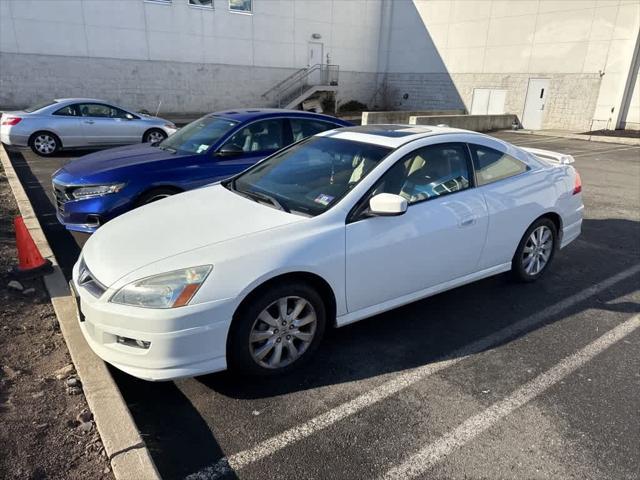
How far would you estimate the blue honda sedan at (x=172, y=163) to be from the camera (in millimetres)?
5172

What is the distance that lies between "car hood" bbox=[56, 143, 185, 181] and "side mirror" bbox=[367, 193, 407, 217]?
3318mm

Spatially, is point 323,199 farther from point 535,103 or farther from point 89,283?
point 535,103

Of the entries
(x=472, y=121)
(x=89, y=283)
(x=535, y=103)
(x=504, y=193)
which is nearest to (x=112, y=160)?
(x=89, y=283)

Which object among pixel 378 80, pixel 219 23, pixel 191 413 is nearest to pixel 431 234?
pixel 191 413

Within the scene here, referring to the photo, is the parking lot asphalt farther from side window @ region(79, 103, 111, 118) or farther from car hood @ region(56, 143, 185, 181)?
side window @ region(79, 103, 111, 118)

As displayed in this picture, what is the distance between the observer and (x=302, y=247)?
305cm

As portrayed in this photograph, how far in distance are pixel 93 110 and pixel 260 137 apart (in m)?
7.97

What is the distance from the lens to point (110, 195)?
514 cm

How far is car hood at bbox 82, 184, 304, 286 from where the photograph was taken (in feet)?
9.68

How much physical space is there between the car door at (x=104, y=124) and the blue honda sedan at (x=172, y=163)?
21.3 ft

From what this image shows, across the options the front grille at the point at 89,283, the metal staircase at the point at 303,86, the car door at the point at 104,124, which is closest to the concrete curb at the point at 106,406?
the front grille at the point at 89,283

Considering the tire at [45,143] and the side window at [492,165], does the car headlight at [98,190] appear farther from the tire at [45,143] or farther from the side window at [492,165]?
the tire at [45,143]

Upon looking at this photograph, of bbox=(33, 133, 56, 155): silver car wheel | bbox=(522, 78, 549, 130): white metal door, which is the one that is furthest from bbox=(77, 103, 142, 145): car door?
bbox=(522, 78, 549, 130): white metal door

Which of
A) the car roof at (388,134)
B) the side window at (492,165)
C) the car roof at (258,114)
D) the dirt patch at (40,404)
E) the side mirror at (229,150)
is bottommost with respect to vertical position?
the dirt patch at (40,404)
